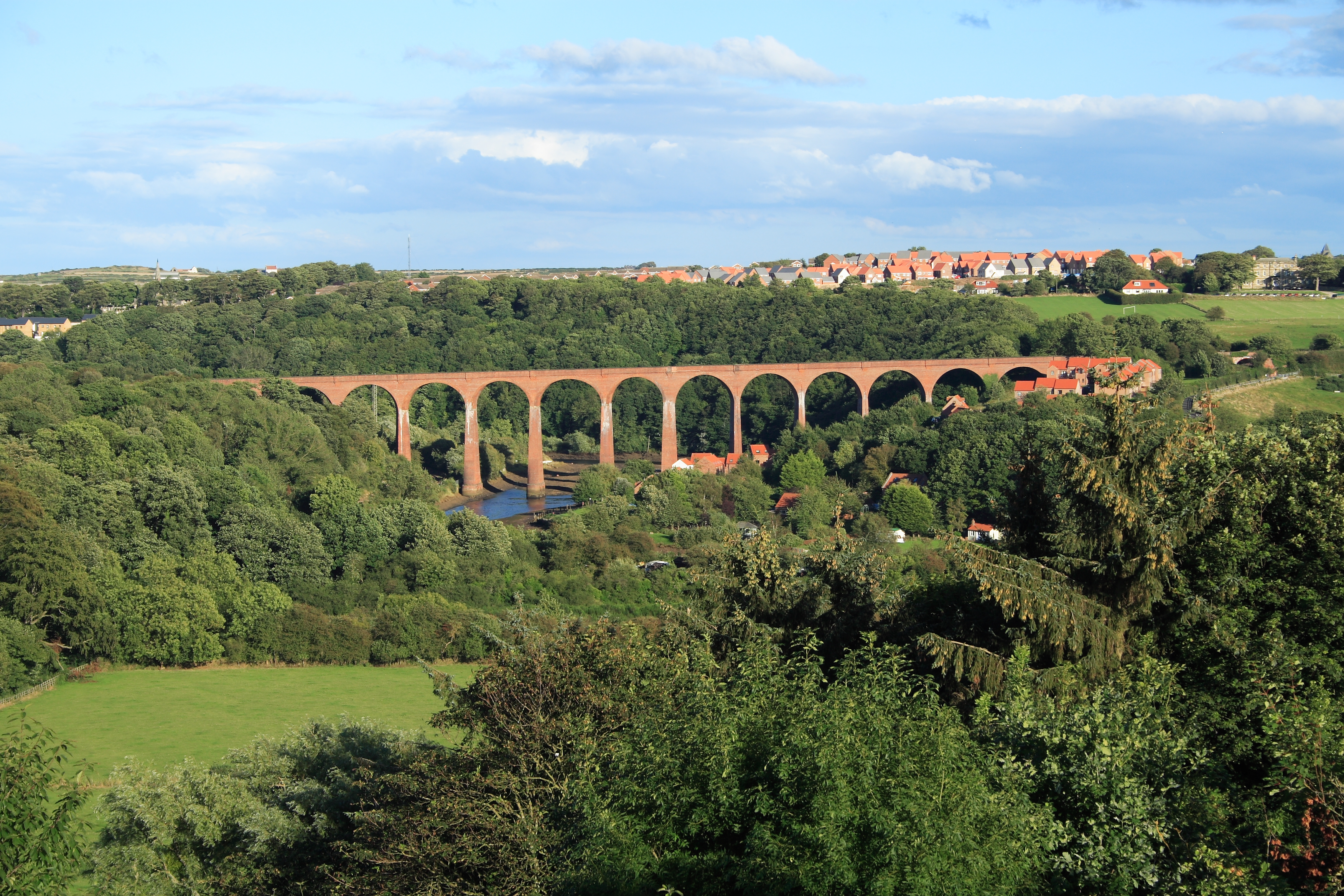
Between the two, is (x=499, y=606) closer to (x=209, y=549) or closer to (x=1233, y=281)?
(x=209, y=549)

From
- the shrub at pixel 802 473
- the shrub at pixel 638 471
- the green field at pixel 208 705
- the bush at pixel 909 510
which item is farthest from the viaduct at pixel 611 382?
the green field at pixel 208 705

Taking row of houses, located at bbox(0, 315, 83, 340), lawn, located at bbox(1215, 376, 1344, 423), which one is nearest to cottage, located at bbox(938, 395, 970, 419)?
lawn, located at bbox(1215, 376, 1344, 423)

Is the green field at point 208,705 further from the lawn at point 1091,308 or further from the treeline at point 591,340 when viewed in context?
the lawn at point 1091,308

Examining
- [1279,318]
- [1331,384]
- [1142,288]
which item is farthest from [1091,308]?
[1331,384]

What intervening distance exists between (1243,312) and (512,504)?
52522mm

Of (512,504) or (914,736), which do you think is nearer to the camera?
(914,736)

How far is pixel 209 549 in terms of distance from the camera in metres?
34.3

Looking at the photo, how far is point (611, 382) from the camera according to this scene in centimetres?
6850

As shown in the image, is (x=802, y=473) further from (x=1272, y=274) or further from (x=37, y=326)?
(x=1272, y=274)

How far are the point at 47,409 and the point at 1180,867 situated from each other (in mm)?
43991

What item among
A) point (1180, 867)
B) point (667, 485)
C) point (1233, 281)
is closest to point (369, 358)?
point (667, 485)

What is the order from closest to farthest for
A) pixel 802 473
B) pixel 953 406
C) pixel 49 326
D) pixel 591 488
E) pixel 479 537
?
pixel 479 537
pixel 591 488
pixel 802 473
pixel 953 406
pixel 49 326

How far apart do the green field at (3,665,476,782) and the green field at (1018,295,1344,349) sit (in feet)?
196

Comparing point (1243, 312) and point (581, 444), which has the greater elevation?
point (1243, 312)
